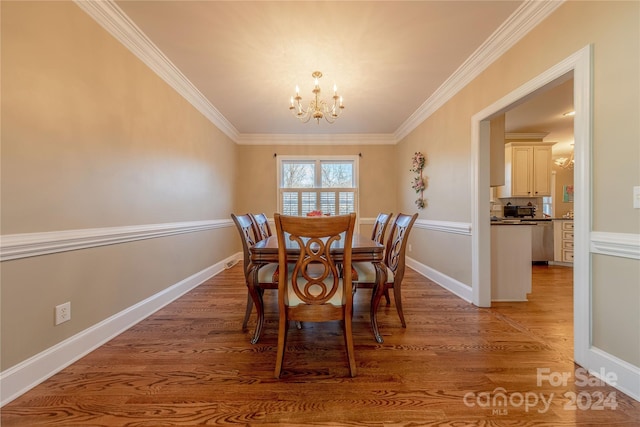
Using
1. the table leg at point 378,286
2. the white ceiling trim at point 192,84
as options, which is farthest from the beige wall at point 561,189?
the table leg at point 378,286

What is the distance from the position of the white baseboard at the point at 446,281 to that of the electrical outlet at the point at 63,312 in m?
3.39

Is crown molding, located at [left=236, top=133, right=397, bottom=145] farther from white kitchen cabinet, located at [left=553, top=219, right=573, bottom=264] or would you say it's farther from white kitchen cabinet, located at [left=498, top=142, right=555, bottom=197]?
white kitchen cabinet, located at [left=553, top=219, right=573, bottom=264]

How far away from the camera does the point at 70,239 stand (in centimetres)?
159

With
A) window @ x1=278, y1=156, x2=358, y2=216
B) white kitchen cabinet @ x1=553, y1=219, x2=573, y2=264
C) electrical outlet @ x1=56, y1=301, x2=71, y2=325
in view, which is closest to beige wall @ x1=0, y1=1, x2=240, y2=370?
electrical outlet @ x1=56, y1=301, x2=71, y2=325

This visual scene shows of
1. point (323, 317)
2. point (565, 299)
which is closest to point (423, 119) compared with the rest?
point (565, 299)

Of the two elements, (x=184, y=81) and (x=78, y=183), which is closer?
(x=78, y=183)

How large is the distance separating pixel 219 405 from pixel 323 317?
0.68 metres

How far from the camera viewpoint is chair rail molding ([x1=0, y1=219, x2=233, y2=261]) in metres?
1.30

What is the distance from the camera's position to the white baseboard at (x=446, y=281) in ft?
8.94

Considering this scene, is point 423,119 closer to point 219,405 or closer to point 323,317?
point 323,317

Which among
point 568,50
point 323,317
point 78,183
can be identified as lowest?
point 323,317

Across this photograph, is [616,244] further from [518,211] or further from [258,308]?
[518,211]

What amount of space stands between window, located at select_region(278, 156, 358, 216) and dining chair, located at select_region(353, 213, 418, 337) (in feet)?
9.26

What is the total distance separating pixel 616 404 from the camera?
4.14 ft
